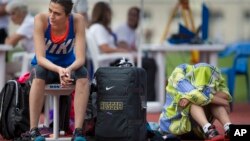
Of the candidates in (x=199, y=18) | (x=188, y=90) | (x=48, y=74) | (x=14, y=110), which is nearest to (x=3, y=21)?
(x=14, y=110)

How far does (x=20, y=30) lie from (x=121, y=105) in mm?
4002

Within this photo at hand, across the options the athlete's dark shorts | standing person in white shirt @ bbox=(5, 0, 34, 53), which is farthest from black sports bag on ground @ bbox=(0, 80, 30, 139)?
standing person in white shirt @ bbox=(5, 0, 34, 53)

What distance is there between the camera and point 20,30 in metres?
11.9

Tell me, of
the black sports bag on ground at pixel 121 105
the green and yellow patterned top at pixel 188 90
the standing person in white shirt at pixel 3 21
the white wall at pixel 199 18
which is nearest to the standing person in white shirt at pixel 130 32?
the standing person in white shirt at pixel 3 21

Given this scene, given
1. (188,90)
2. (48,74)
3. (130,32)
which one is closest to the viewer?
(48,74)

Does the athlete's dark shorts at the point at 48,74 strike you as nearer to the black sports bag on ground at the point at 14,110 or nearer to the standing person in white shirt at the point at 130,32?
the black sports bag on ground at the point at 14,110

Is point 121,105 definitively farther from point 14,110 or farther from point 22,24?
point 22,24

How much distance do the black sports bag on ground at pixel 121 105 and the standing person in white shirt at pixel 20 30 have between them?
3656 millimetres

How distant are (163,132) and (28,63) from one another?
3.50 m

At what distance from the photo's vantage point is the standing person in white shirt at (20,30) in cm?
1186

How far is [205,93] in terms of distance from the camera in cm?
850

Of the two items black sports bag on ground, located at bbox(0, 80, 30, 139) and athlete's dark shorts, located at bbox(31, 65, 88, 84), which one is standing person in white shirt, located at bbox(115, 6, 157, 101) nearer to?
black sports bag on ground, located at bbox(0, 80, 30, 139)

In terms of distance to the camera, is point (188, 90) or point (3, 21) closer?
point (188, 90)

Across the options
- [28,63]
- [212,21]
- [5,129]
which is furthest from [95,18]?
[212,21]
